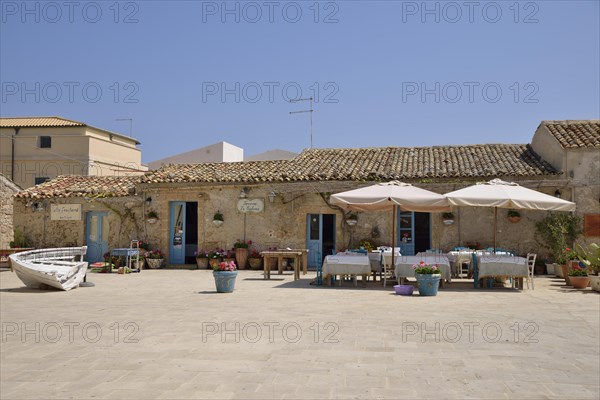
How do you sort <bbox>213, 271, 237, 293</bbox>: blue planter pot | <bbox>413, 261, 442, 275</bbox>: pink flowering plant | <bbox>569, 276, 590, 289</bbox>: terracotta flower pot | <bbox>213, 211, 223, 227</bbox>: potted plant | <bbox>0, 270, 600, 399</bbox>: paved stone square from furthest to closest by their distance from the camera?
<bbox>213, 211, 223, 227</bbox>: potted plant
<bbox>569, 276, 590, 289</bbox>: terracotta flower pot
<bbox>213, 271, 237, 293</bbox>: blue planter pot
<bbox>413, 261, 442, 275</bbox>: pink flowering plant
<bbox>0, 270, 600, 399</bbox>: paved stone square

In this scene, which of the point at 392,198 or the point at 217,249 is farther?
the point at 217,249

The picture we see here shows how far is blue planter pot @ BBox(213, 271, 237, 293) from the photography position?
35.7 feet

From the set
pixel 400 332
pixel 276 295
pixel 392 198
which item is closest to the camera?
pixel 400 332

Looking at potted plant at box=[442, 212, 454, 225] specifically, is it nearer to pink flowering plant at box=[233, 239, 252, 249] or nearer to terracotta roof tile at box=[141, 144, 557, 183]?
terracotta roof tile at box=[141, 144, 557, 183]

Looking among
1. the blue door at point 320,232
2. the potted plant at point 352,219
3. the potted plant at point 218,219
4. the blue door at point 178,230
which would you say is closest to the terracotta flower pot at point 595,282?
the potted plant at point 352,219

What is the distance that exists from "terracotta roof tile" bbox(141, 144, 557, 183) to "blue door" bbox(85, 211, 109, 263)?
2098 mm

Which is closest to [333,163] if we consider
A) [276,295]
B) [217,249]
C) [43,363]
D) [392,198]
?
[217,249]

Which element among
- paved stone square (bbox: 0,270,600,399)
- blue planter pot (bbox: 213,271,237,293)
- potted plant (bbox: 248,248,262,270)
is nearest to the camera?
paved stone square (bbox: 0,270,600,399)

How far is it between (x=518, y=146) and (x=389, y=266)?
9.21 meters

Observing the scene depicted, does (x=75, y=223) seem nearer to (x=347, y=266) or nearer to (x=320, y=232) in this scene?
(x=320, y=232)

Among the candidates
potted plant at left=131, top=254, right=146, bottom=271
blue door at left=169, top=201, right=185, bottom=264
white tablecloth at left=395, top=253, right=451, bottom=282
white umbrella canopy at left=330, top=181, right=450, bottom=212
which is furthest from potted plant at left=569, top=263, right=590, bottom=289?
potted plant at left=131, top=254, right=146, bottom=271

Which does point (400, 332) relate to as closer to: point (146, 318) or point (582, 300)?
point (146, 318)

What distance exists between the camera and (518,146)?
19250 millimetres

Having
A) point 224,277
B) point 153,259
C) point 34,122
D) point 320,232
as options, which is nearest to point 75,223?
point 153,259
